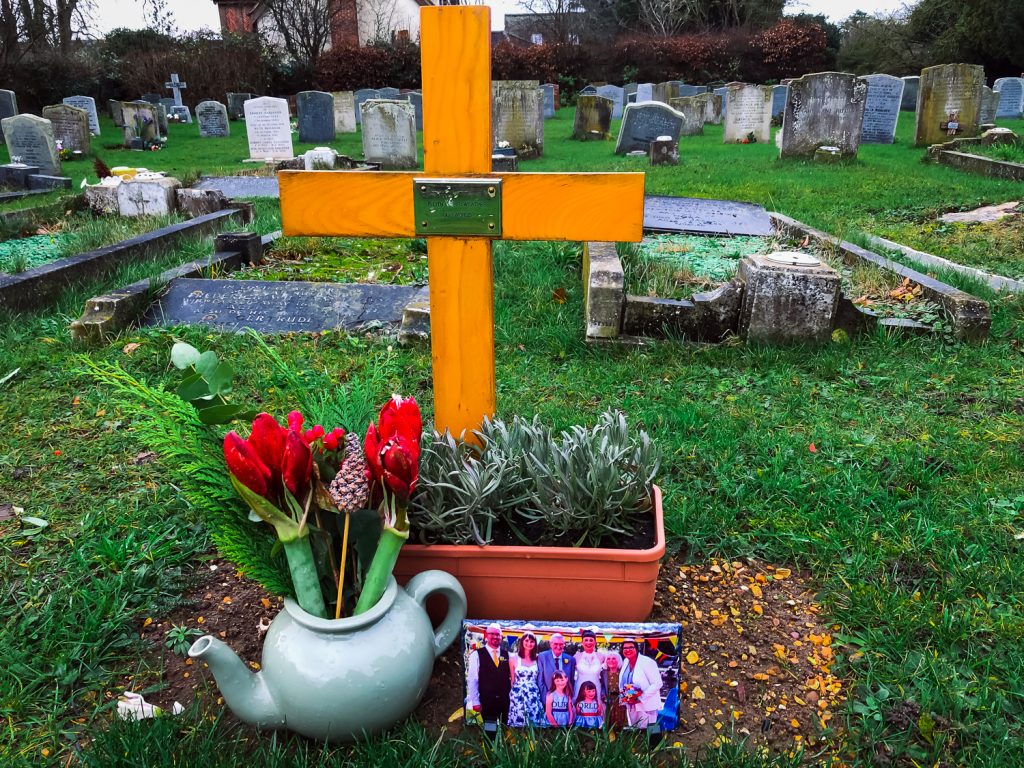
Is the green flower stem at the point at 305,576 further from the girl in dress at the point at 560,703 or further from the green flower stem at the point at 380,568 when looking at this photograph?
the girl in dress at the point at 560,703

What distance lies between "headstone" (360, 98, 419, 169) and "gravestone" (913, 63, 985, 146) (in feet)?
29.9

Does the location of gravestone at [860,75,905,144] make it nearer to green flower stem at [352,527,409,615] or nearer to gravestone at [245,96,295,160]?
gravestone at [245,96,295,160]

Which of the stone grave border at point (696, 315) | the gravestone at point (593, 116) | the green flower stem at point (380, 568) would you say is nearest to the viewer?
the green flower stem at point (380, 568)

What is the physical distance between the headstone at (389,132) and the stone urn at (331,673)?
12291 mm

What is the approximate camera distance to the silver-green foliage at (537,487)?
1.92m

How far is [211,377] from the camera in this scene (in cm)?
174

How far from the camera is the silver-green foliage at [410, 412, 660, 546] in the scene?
1.92m

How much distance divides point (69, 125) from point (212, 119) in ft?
17.6

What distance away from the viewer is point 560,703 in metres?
1.67

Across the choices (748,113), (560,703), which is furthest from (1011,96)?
(560,703)

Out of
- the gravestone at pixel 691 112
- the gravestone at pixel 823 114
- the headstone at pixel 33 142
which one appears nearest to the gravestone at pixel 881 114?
the gravestone at pixel 823 114

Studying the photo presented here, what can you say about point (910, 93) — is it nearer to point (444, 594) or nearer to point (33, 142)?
point (33, 142)

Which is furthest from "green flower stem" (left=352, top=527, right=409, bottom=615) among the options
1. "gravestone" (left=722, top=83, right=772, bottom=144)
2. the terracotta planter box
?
"gravestone" (left=722, top=83, right=772, bottom=144)

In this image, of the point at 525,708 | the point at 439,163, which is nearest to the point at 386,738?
the point at 525,708
